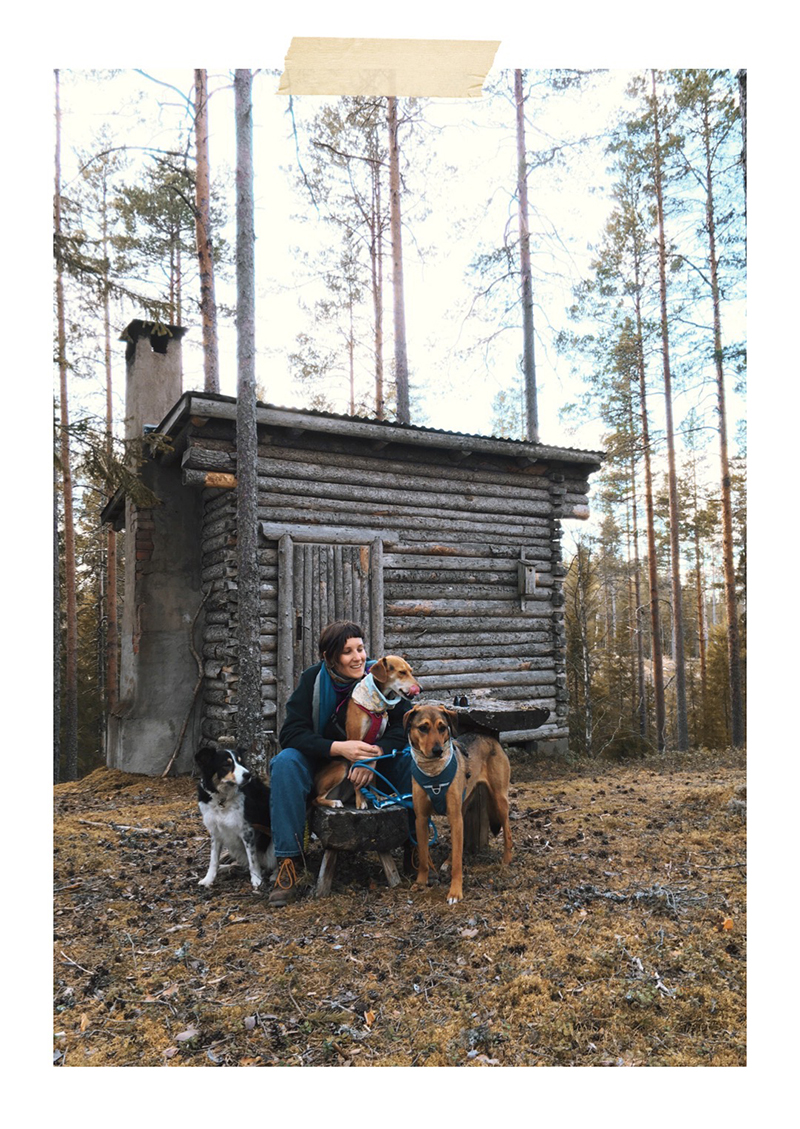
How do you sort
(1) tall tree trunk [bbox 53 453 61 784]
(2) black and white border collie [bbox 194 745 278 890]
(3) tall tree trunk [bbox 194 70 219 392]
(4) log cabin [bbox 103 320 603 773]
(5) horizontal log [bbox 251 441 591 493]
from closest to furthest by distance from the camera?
1. (1) tall tree trunk [bbox 53 453 61 784]
2. (2) black and white border collie [bbox 194 745 278 890]
3. (4) log cabin [bbox 103 320 603 773]
4. (5) horizontal log [bbox 251 441 591 493]
5. (3) tall tree trunk [bbox 194 70 219 392]

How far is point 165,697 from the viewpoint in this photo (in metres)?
7.34

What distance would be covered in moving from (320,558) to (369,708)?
3896 mm

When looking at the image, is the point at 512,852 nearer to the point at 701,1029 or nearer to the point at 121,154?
the point at 701,1029

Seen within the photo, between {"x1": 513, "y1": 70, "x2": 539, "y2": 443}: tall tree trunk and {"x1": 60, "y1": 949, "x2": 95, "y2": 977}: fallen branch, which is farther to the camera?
{"x1": 513, "y1": 70, "x2": 539, "y2": 443}: tall tree trunk

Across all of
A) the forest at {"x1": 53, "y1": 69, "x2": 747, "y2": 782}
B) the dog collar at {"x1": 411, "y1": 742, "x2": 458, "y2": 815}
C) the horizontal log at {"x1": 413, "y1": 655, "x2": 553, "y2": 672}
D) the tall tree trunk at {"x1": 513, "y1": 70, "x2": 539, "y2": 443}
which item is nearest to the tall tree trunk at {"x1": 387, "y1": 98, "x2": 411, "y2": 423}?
the forest at {"x1": 53, "y1": 69, "x2": 747, "y2": 782}

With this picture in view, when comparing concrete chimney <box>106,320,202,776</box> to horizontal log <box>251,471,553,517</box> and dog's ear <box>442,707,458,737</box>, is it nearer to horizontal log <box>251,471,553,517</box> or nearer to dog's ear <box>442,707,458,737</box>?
horizontal log <box>251,471,553,517</box>

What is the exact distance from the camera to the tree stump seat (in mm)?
3293

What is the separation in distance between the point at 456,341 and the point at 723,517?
4479 mm

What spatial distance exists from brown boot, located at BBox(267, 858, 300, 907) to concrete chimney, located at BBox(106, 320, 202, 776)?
13.9 ft

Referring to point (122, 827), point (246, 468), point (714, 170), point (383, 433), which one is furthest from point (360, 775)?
point (383, 433)

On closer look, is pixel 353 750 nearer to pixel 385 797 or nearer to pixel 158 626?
pixel 385 797
